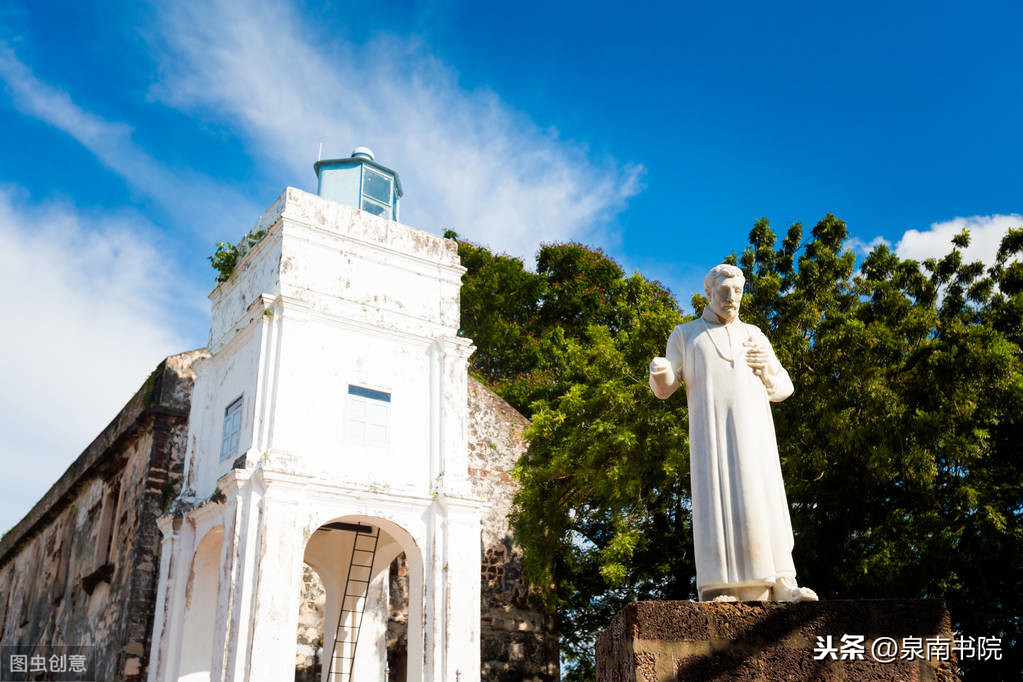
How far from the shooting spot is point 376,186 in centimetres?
1305

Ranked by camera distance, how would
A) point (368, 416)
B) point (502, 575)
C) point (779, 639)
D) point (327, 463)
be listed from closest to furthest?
point (779, 639) < point (327, 463) < point (368, 416) < point (502, 575)

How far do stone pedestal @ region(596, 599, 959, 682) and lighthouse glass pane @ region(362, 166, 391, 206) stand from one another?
397 inches

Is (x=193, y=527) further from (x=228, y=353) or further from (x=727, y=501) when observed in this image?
(x=727, y=501)

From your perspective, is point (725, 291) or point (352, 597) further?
point (352, 597)

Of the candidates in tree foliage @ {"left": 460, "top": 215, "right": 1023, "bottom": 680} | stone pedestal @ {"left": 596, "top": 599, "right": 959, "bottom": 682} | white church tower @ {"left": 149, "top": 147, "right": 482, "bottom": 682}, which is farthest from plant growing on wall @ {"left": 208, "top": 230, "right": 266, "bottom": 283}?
stone pedestal @ {"left": 596, "top": 599, "right": 959, "bottom": 682}

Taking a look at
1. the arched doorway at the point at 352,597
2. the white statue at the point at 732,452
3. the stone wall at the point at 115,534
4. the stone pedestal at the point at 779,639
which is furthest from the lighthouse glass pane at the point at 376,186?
the stone pedestal at the point at 779,639

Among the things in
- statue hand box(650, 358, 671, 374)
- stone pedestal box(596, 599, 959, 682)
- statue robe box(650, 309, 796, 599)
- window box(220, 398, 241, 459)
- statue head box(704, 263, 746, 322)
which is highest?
window box(220, 398, 241, 459)

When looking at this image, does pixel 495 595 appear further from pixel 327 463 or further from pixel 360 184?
pixel 360 184

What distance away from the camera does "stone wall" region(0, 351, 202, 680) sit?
11.4 meters

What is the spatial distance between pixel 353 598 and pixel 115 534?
12.3 ft

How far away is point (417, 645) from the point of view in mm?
10031

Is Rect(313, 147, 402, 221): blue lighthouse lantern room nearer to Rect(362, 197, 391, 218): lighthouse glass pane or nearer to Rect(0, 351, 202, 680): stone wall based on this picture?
Rect(362, 197, 391, 218): lighthouse glass pane

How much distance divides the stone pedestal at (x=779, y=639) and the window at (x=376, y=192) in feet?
32.7

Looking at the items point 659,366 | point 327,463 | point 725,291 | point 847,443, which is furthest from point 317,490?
point 725,291
